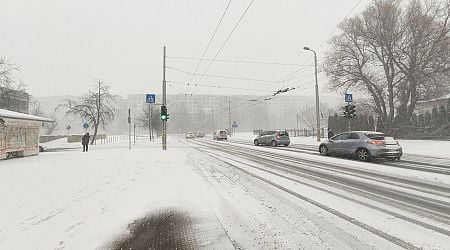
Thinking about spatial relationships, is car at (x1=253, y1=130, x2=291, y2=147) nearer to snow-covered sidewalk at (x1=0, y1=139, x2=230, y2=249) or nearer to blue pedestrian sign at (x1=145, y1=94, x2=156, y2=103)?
blue pedestrian sign at (x1=145, y1=94, x2=156, y2=103)

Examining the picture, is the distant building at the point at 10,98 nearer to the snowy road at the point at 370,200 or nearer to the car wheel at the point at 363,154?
the snowy road at the point at 370,200

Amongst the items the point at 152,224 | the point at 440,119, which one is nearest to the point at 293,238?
the point at 152,224

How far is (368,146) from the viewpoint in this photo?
51.2 feet

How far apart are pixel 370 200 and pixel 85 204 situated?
5.85 m

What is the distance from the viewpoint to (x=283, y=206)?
6617 millimetres

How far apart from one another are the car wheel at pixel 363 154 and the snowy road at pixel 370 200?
389 cm

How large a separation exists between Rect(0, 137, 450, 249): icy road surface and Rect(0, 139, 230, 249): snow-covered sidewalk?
0.02 metres

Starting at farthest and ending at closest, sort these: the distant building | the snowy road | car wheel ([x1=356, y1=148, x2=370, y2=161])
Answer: the distant building < car wheel ([x1=356, y1=148, x2=370, y2=161]) < the snowy road

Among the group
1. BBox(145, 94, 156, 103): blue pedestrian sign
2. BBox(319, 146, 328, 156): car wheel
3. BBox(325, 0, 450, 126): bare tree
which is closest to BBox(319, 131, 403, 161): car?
BBox(319, 146, 328, 156): car wheel

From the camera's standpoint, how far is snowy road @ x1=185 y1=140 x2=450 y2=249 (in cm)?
484

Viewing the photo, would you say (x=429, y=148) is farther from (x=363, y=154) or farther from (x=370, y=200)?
(x=370, y=200)

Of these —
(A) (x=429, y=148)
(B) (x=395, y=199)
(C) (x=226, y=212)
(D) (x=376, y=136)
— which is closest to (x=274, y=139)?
(A) (x=429, y=148)

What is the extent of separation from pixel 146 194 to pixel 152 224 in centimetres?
237

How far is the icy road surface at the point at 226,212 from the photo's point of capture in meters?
4.66
